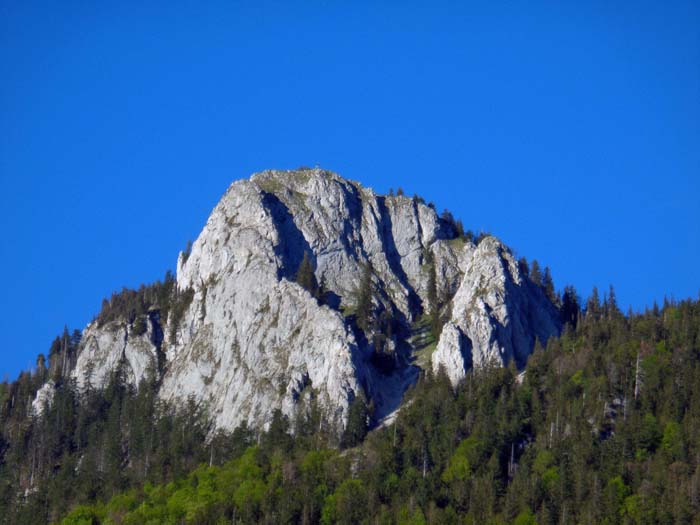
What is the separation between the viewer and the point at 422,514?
189 m

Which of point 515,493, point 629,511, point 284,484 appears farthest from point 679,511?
point 284,484

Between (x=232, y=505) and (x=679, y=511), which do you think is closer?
(x=679, y=511)

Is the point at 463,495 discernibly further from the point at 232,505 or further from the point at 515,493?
the point at 232,505

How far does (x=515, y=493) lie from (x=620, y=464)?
36.4 ft

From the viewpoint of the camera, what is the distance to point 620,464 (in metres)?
192

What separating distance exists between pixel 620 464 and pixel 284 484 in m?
34.1

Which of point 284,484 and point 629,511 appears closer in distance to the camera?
point 629,511

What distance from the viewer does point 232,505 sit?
19725 cm

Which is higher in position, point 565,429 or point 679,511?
point 565,429

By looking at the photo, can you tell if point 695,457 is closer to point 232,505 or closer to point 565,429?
point 565,429

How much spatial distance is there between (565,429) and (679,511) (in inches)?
777

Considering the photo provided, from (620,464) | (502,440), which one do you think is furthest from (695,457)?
(502,440)

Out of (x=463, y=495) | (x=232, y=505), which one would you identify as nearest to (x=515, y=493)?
(x=463, y=495)

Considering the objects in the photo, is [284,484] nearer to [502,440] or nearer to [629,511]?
[502,440]
